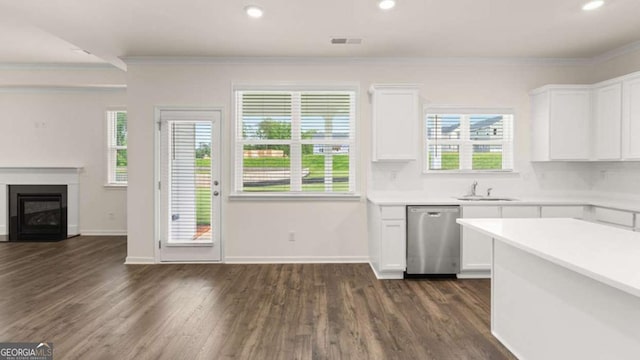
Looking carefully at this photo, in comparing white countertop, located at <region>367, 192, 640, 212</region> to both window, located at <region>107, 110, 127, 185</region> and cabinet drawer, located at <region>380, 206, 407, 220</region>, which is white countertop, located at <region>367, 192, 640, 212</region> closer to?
cabinet drawer, located at <region>380, 206, 407, 220</region>

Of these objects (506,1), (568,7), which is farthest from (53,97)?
(568,7)

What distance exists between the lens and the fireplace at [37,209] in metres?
6.33

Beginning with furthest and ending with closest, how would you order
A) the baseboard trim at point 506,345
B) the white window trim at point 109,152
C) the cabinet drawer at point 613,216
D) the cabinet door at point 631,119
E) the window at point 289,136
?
1. the white window trim at point 109,152
2. the window at point 289,136
3. the cabinet door at point 631,119
4. the cabinet drawer at point 613,216
5. the baseboard trim at point 506,345

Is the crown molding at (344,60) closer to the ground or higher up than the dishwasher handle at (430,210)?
higher up

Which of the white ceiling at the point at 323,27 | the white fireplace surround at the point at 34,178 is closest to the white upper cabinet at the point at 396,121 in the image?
the white ceiling at the point at 323,27

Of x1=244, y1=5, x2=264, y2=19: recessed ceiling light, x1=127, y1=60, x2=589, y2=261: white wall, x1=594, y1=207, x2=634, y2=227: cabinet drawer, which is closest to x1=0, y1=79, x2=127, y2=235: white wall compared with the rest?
x1=127, y1=60, x2=589, y2=261: white wall

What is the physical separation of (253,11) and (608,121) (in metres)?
4.13

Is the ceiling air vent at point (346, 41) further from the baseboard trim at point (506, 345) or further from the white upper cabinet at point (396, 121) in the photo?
the baseboard trim at point (506, 345)

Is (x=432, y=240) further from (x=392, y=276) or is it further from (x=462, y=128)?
(x=462, y=128)

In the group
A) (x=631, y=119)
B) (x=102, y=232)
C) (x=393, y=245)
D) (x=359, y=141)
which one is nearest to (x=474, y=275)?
(x=393, y=245)

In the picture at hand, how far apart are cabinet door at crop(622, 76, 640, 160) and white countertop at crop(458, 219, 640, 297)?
214 centimetres

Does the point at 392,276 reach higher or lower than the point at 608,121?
lower

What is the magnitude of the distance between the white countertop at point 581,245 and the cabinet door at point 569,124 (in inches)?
90.1

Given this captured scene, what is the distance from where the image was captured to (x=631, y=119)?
12.4 ft
